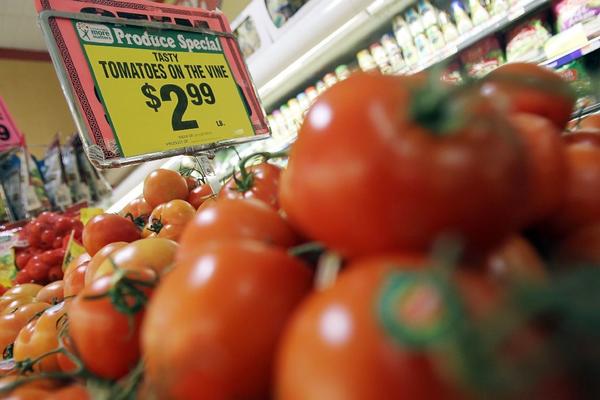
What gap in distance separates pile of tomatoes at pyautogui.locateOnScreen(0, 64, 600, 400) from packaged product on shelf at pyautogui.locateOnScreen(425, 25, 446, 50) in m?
2.06

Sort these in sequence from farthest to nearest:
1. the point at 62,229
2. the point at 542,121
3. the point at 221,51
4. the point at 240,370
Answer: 1. the point at 62,229
2. the point at 221,51
3. the point at 542,121
4. the point at 240,370

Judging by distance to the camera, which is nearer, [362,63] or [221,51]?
[221,51]

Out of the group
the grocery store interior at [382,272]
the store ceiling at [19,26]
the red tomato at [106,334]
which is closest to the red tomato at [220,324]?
the grocery store interior at [382,272]

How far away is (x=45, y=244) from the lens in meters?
2.42

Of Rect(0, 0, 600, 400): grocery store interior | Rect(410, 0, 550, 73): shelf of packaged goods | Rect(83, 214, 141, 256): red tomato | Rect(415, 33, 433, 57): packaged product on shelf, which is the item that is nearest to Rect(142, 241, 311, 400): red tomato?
Rect(0, 0, 600, 400): grocery store interior

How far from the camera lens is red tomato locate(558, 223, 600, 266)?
1.17 ft

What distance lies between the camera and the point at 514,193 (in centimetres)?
30

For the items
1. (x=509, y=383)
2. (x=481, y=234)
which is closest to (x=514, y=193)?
(x=481, y=234)

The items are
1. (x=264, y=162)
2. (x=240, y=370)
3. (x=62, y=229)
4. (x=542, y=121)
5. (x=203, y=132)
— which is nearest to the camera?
(x=240, y=370)

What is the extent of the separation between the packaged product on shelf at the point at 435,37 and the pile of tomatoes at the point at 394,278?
206 cm

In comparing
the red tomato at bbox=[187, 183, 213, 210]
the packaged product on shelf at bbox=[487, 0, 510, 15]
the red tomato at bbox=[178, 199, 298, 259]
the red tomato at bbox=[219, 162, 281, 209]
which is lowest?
the red tomato at bbox=[178, 199, 298, 259]

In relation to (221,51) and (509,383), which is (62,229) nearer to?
(221,51)

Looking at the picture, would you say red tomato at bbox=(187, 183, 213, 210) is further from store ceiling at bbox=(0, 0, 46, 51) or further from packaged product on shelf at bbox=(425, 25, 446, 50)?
store ceiling at bbox=(0, 0, 46, 51)

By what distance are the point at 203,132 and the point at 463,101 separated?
48.7 inches
